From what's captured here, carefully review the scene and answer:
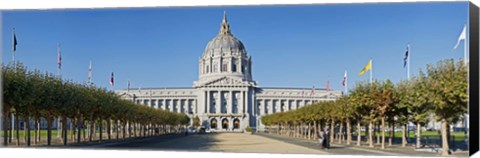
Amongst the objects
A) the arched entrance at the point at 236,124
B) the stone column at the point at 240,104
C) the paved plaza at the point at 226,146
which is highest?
the stone column at the point at 240,104

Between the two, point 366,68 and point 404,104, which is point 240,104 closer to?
point 366,68

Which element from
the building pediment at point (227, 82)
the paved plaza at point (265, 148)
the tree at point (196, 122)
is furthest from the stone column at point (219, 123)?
Result: the paved plaza at point (265, 148)

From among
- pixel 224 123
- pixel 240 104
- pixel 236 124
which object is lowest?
pixel 236 124

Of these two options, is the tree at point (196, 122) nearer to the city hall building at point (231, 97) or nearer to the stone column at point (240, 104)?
the city hall building at point (231, 97)

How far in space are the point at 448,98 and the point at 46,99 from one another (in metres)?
24.9

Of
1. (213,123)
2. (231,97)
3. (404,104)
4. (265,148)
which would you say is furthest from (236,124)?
(265,148)

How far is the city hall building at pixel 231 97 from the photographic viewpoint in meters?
96.1

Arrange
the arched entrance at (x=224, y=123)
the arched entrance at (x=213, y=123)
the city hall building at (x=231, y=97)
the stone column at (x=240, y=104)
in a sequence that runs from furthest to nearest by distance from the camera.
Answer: the arched entrance at (x=224, y=123) → the arched entrance at (x=213, y=123) → the stone column at (x=240, y=104) → the city hall building at (x=231, y=97)

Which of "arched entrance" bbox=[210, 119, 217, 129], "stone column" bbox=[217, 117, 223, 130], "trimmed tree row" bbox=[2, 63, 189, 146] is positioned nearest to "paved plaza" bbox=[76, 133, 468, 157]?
"trimmed tree row" bbox=[2, 63, 189, 146]

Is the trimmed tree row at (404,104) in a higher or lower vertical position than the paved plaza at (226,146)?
higher

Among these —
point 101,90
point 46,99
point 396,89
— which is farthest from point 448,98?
point 101,90

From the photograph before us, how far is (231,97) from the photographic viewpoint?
117m

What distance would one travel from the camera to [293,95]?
10381 centimetres

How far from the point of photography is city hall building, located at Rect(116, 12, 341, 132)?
96125 mm
